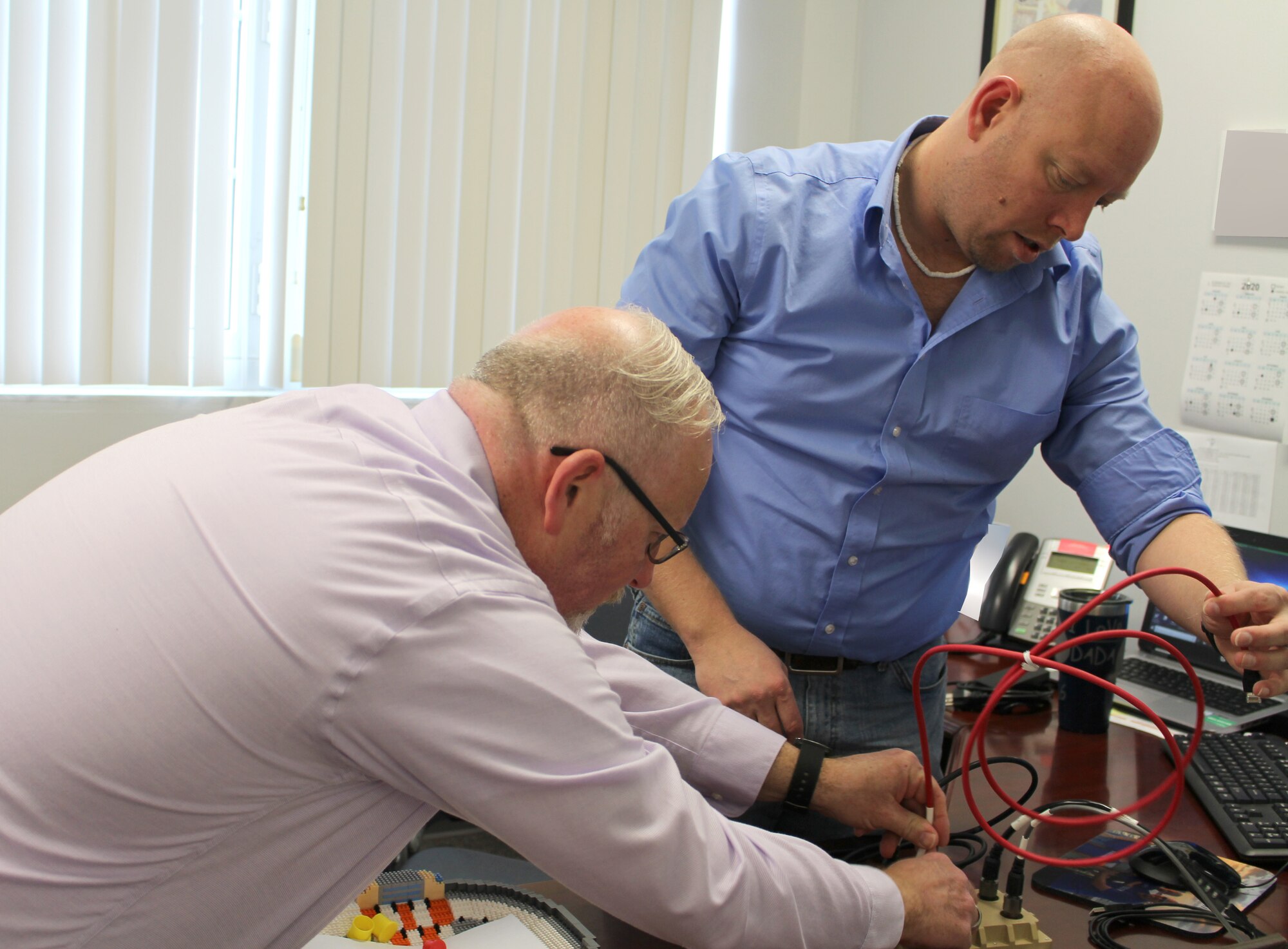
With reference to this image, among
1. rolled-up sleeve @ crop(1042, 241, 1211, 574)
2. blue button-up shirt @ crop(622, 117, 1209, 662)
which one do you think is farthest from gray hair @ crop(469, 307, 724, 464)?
rolled-up sleeve @ crop(1042, 241, 1211, 574)

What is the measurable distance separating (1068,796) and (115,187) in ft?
7.99

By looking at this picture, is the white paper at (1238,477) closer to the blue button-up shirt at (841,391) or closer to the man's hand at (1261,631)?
the blue button-up shirt at (841,391)

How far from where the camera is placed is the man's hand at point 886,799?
48.0 inches

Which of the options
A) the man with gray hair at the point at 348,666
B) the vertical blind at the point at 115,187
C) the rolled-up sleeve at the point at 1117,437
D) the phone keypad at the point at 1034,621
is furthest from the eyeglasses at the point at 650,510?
the vertical blind at the point at 115,187

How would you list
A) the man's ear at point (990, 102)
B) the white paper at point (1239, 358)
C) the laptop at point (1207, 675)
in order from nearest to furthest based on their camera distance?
the man's ear at point (990, 102) → the laptop at point (1207, 675) → the white paper at point (1239, 358)

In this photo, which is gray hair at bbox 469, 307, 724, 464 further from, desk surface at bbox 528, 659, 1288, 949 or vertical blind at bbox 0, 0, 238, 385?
vertical blind at bbox 0, 0, 238, 385

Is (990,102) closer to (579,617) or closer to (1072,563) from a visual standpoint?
(579,617)

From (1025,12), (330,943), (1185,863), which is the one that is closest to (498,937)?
(330,943)

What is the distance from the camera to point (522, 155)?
9.82 ft

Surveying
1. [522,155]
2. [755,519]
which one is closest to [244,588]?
[755,519]

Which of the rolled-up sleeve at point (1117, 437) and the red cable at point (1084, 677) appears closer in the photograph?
the red cable at point (1084, 677)

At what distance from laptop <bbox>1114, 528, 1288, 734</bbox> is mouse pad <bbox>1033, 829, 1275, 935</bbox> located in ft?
2.06

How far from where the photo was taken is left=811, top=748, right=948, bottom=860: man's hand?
4.00ft

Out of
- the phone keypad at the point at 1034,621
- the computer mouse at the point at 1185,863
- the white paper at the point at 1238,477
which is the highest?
the white paper at the point at 1238,477
